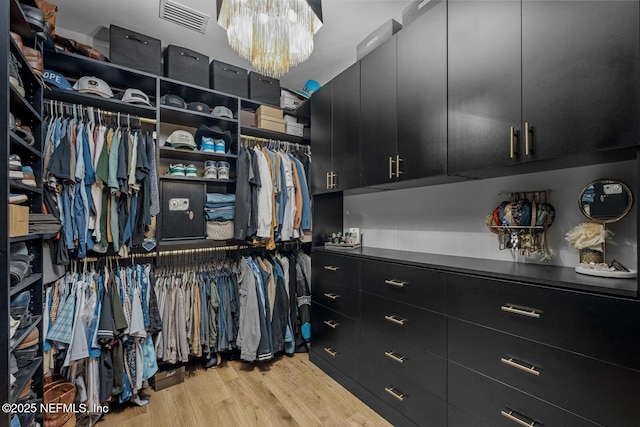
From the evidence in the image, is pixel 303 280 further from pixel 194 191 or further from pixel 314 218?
pixel 194 191

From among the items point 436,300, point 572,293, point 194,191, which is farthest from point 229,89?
point 572,293

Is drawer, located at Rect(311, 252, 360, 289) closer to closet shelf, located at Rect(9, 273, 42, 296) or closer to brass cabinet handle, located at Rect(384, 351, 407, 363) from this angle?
brass cabinet handle, located at Rect(384, 351, 407, 363)

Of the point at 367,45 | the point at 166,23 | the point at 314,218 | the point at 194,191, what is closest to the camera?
the point at 367,45

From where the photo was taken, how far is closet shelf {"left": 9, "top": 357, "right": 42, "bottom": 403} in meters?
1.18

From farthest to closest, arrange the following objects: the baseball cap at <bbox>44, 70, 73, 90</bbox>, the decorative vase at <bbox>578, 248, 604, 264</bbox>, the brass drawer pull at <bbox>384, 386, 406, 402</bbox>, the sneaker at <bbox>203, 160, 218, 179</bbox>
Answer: the sneaker at <bbox>203, 160, 218, 179</bbox> → the baseball cap at <bbox>44, 70, 73, 90</bbox> → the brass drawer pull at <bbox>384, 386, 406, 402</bbox> → the decorative vase at <bbox>578, 248, 604, 264</bbox>

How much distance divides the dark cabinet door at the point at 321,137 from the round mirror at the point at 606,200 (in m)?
1.56

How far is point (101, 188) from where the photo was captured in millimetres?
1802

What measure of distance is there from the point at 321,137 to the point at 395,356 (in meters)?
1.74

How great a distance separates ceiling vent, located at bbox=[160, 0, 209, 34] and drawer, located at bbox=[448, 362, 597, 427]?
281 cm

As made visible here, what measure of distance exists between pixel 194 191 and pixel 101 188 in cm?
62

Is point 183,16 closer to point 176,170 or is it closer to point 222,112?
point 222,112

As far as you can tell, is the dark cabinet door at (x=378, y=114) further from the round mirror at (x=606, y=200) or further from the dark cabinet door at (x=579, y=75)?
the round mirror at (x=606, y=200)

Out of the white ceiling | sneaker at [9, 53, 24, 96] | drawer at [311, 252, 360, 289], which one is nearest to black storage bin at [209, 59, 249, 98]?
the white ceiling

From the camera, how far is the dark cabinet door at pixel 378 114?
1.75 m
